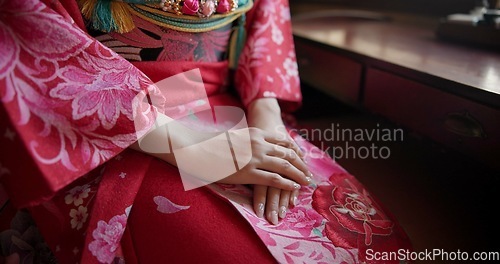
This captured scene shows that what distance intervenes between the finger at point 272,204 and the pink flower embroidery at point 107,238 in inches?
8.0

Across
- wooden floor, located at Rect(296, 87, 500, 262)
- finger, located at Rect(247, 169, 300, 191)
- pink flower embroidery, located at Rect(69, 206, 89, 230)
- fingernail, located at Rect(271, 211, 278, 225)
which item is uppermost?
finger, located at Rect(247, 169, 300, 191)

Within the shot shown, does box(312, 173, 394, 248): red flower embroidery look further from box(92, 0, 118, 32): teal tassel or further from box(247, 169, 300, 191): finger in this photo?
box(92, 0, 118, 32): teal tassel

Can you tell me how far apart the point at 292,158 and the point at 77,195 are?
1.06ft

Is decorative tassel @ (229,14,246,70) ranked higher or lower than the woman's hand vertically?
higher

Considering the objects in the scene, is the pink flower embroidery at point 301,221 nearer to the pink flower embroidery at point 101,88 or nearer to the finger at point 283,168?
the finger at point 283,168

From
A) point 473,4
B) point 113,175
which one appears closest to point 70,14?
point 113,175

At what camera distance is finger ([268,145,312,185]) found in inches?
25.8

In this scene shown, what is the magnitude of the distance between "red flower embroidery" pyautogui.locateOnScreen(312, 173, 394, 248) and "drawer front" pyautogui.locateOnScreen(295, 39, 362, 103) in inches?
13.7

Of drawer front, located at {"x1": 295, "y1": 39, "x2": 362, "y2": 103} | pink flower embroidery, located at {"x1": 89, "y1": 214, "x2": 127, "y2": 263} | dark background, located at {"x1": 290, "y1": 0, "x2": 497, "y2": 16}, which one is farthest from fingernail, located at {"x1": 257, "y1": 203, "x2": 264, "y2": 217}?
dark background, located at {"x1": 290, "y1": 0, "x2": 497, "y2": 16}

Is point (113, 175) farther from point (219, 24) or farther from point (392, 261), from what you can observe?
point (392, 261)

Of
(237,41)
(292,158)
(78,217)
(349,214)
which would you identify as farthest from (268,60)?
(78,217)

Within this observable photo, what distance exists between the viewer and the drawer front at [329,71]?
3.25ft

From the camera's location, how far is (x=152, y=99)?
0.62 m

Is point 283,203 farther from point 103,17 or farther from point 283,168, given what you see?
point 103,17
